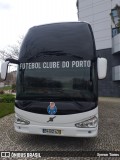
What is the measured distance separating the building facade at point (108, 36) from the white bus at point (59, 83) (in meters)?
25.2

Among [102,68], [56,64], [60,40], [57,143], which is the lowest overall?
[57,143]

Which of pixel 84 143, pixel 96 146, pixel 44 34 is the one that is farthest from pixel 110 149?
pixel 44 34

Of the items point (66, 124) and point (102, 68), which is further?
point (102, 68)

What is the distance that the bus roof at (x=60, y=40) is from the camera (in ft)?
22.4

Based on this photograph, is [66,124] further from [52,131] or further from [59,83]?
[59,83]

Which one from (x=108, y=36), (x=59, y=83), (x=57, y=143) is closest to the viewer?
(x=59, y=83)

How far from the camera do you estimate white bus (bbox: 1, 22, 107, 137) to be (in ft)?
20.9

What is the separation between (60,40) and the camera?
7.03 m

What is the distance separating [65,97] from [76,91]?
13.3 inches

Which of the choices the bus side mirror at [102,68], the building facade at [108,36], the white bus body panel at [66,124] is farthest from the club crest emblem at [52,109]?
the building facade at [108,36]

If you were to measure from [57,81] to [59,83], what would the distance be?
0.27 feet

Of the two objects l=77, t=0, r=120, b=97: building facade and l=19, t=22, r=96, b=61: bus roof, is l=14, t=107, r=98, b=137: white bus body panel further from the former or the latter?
l=77, t=0, r=120, b=97: building facade

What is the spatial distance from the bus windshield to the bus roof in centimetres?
34

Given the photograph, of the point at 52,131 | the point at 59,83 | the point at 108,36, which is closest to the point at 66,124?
the point at 52,131
